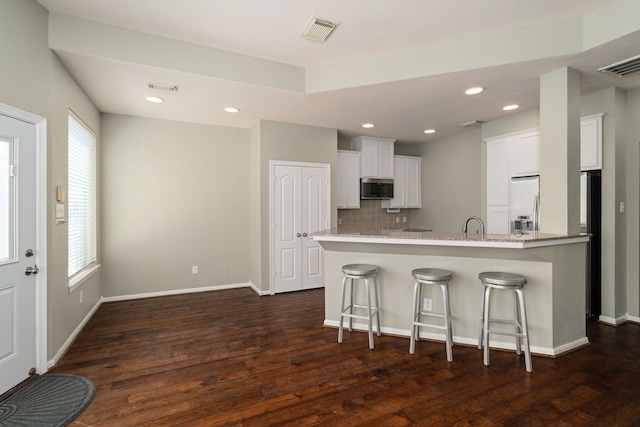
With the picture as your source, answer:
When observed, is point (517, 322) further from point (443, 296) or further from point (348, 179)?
point (348, 179)

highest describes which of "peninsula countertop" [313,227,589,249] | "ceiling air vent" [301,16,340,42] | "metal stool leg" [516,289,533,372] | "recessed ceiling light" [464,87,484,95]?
"ceiling air vent" [301,16,340,42]

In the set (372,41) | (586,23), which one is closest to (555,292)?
(586,23)

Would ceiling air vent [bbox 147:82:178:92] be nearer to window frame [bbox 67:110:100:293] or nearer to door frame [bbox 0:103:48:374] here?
window frame [bbox 67:110:100:293]

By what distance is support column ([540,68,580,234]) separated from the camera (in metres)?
3.06

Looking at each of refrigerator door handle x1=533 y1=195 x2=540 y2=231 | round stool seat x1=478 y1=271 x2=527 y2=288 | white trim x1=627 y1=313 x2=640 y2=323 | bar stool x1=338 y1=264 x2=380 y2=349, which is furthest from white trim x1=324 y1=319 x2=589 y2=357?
refrigerator door handle x1=533 y1=195 x2=540 y2=231

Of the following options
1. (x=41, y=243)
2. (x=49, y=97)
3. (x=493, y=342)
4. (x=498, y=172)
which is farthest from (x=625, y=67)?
(x=41, y=243)

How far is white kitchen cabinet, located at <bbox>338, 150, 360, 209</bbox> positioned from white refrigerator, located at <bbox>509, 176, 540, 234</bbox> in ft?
7.95

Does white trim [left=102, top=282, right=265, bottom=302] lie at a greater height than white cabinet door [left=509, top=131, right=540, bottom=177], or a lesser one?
lesser

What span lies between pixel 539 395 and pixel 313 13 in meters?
3.32

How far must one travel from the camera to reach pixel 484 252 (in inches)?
116

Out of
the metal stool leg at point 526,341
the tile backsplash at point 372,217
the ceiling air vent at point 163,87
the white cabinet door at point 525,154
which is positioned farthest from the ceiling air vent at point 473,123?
the ceiling air vent at point 163,87

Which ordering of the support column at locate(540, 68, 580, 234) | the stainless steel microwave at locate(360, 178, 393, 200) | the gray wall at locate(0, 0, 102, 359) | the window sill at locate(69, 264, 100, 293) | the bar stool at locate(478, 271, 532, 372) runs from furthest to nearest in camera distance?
the stainless steel microwave at locate(360, 178, 393, 200) < the window sill at locate(69, 264, 100, 293) < the support column at locate(540, 68, 580, 234) < the bar stool at locate(478, 271, 532, 372) < the gray wall at locate(0, 0, 102, 359)

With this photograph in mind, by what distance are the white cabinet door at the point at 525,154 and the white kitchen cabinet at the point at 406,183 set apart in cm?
212

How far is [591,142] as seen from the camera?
3746mm
